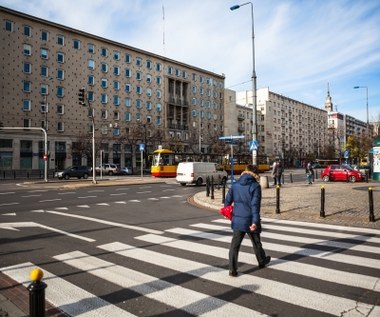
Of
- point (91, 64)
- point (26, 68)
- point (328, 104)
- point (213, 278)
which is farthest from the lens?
point (328, 104)

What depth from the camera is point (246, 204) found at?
5367 millimetres

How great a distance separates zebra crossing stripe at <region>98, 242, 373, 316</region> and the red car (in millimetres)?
26089

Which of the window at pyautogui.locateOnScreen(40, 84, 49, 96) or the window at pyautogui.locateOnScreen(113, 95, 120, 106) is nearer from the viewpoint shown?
the window at pyautogui.locateOnScreen(40, 84, 49, 96)

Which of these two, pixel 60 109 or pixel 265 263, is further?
pixel 60 109

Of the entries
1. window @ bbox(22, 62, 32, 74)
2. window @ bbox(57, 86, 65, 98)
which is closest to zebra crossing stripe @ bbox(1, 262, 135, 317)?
window @ bbox(22, 62, 32, 74)

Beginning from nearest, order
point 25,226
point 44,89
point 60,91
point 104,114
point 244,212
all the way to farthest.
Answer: point 244,212 < point 25,226 < point 44,89 < point 60,91 < point 104,114

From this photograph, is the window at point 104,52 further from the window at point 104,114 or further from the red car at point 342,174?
the red car at point 342,174

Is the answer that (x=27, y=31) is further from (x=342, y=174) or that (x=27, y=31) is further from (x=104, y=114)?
(x=342, y=174)

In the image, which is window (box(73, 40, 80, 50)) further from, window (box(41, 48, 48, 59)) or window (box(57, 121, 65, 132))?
window (box(57, 121, 65, 132))

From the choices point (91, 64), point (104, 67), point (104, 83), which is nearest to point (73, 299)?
point (91, 64)

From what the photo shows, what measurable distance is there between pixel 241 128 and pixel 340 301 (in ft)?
290

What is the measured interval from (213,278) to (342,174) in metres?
27.5

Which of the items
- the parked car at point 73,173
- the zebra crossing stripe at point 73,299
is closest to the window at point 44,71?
the parked car at point 73,173

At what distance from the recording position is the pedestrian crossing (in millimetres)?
4168
